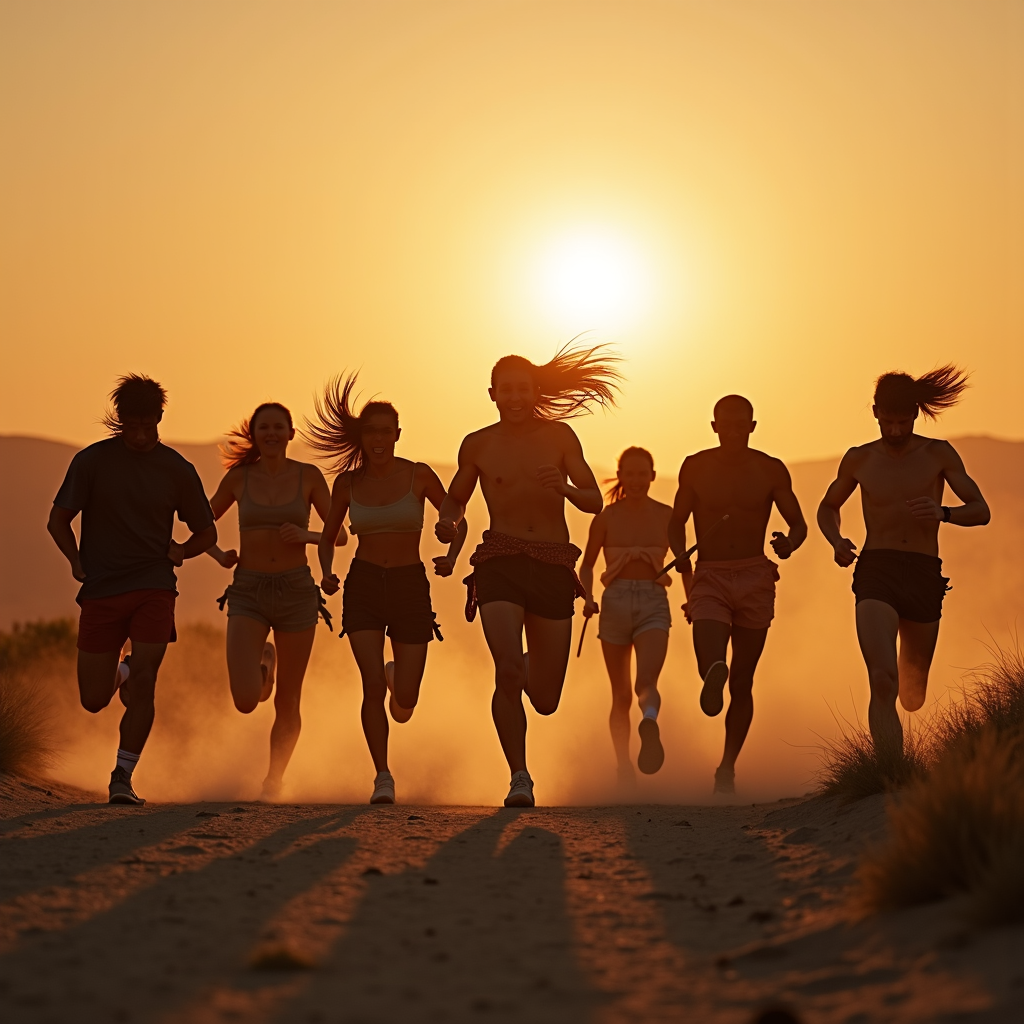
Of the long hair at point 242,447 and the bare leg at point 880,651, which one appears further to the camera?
the long hair at point 242,447

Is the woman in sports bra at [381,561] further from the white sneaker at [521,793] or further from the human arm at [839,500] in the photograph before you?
the human arm at [839,500]

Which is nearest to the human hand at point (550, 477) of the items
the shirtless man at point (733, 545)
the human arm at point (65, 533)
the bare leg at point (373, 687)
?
the bare leg at point (373, 687)

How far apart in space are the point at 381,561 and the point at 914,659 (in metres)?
3.26

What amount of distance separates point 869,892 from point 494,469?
4956mm

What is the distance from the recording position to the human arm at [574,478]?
891cm

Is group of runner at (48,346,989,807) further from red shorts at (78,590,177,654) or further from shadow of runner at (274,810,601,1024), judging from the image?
shadow of runner at (274,810,601,1024)

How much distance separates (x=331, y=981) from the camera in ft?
13.3

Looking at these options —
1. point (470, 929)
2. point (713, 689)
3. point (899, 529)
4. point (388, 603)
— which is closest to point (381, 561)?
point (388, 603)

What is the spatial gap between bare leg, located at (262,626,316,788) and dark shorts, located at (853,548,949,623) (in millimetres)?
3566

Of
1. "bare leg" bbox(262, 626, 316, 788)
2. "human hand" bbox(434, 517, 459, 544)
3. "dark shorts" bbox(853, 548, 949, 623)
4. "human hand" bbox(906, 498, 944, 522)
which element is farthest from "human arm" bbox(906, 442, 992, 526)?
"bare leg" bbox(262, 626, 316, 788)

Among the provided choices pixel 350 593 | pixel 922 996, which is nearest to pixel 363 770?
pixel 350 593

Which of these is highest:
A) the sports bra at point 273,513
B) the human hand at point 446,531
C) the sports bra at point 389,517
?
the sports bra at point 273,513

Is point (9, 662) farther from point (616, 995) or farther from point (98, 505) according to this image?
point (616, 995)

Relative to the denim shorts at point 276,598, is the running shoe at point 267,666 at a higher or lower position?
lower
